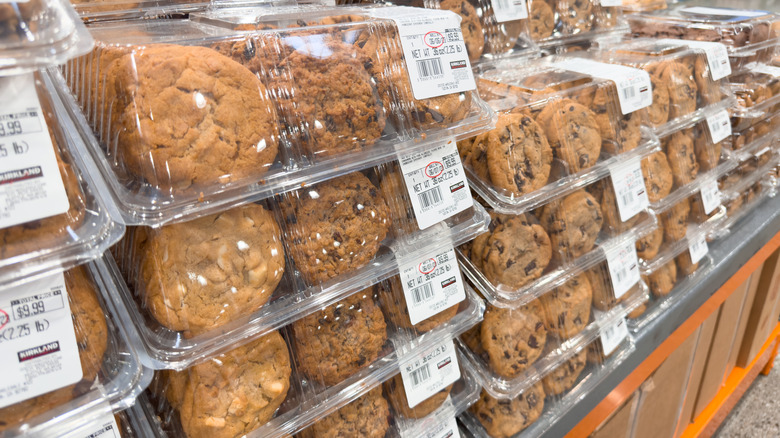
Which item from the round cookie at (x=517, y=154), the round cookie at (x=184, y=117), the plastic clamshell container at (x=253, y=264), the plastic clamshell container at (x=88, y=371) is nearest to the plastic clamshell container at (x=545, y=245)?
the round cookie at (x=517, y=154)

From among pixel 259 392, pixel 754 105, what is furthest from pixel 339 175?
pixel 754 105

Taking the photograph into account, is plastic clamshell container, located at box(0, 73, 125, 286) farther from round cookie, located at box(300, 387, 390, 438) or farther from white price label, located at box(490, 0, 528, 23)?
white price label, located at box(490, 0, 528, 23)

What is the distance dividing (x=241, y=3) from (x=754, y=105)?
2.07 metres

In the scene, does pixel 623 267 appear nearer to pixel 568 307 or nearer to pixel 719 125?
pixel 568 307

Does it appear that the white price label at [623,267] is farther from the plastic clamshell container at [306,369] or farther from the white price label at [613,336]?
the plastic clamshell container at [306,369]

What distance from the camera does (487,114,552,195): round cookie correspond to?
1.21 m

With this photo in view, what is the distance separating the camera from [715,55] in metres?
1.86

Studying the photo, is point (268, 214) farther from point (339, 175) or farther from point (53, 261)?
point (53, 261)

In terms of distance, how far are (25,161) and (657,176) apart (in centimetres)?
172

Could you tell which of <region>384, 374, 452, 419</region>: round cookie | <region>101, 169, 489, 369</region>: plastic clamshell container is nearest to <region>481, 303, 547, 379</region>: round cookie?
<region>384, 374, 452, 419</region>: round cookie

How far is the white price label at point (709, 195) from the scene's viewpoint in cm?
197

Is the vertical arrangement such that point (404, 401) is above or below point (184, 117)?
below

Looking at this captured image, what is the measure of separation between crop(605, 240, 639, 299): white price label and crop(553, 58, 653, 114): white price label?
41 centimetres

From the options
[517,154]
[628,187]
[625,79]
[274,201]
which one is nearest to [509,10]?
[625,79]
